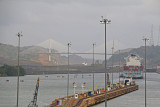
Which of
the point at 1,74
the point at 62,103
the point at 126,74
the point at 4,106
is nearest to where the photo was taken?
the point at 62,103

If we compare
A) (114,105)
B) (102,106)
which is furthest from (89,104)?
(114,105)

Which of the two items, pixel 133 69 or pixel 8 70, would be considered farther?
pixel 8 70

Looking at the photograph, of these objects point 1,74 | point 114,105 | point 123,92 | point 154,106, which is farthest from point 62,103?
point 1,74

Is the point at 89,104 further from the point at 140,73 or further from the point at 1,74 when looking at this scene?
the point at 1,74

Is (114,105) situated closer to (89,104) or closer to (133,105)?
(133,105)

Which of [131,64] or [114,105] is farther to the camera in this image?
[131,64]

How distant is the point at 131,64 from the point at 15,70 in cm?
5820

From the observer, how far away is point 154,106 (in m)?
51.4

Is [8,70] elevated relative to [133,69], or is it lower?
lower

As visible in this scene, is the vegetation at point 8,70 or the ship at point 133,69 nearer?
the ship at point 133,69

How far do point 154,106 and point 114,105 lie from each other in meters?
5.23

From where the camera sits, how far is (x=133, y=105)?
5194 centimetres

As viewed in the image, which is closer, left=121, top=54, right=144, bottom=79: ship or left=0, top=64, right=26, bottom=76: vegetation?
left=121, top=54, right=144, bottom=79: ship

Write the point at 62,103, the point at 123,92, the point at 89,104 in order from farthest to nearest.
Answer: the point at 123,92
the point at 89,104
the point at 62,103
